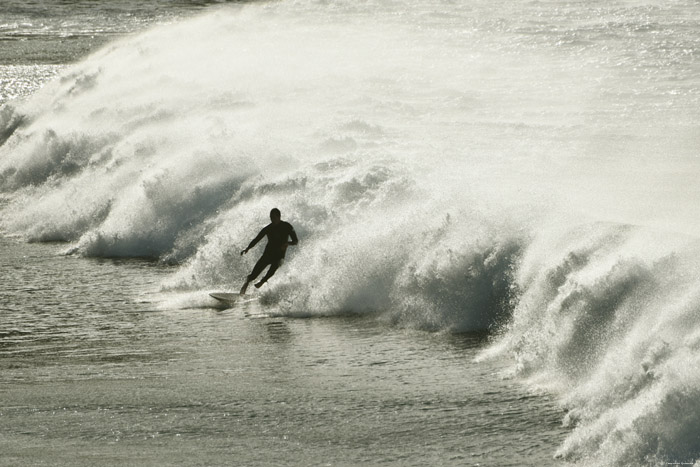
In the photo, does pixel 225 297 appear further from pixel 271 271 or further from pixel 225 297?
pixel 271 271

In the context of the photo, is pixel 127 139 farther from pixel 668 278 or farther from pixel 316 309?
pixel 668 278

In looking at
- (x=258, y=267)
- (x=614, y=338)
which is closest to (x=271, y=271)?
(x=258, y=267)

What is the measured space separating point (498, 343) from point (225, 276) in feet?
17.6

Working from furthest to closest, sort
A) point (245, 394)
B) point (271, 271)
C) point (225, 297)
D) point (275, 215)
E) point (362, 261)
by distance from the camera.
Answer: point (275, 215) → point (271, 271) → point (362, 261) → point (225, 297) → point (245, 394)

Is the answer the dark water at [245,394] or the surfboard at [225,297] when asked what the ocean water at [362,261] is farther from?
the surfboard at [225,297]

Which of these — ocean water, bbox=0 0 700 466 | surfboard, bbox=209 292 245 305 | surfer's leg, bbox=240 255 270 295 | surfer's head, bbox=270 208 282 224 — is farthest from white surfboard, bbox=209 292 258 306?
surfer's head, bbox=270 208 282 224

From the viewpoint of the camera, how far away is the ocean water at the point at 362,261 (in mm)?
10102

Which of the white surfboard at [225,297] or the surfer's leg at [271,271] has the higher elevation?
the surfer's leg at [271,271]

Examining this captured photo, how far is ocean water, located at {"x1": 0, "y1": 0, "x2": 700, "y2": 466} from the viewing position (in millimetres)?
10102

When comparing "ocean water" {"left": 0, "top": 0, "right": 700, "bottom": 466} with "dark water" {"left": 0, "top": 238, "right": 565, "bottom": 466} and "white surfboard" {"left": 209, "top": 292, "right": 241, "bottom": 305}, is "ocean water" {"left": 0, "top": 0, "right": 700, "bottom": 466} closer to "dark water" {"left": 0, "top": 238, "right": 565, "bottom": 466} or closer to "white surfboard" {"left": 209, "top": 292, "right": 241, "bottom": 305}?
"dark water" {"left": 0, "top": 238, "right": 565, "bottom": 466}

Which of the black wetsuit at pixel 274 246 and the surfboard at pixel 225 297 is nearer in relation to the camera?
the surfboard at pixel 225 297

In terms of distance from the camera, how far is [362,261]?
15344 millimetres

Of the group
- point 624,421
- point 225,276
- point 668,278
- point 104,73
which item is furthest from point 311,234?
point 104,73

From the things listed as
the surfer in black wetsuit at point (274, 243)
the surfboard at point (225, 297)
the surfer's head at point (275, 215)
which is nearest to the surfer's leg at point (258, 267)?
the surfer in black wetsuit at point (274, 243)
